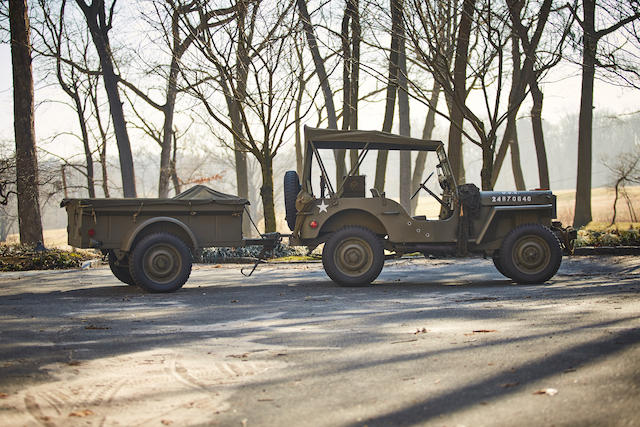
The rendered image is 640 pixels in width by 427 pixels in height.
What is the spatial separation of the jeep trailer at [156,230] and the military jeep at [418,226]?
1.15 metres

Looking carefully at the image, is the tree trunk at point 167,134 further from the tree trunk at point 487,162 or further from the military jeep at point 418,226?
the military jeep at point 418,226

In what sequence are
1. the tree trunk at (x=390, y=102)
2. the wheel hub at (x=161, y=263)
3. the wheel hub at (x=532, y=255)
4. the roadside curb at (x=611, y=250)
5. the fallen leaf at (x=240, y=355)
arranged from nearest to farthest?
the fallen leaf at (x=240, y=355) → the wheel hub at (x=161, y=263) → the wheel hub at (x=532, y=255) → the roadside curb at (x=611, y=250) → the tree trunk at (x=390, y=102)

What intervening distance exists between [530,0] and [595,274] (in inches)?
349

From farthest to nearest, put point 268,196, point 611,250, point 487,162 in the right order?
point 268,196 → point 487,162 → point 611,250

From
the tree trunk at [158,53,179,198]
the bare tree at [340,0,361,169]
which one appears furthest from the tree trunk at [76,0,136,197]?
the bare tree at [340,0,361,169]

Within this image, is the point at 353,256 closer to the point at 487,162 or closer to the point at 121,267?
the point at 121,267

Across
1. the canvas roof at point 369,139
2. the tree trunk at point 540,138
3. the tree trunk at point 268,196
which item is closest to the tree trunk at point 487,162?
the tree trunk at point 268,196

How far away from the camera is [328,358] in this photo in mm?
5203

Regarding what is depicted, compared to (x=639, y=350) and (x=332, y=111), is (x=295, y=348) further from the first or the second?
(x=332, y=111)

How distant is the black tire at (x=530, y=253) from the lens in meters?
10.4

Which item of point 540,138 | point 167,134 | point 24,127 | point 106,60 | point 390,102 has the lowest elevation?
point 24,127

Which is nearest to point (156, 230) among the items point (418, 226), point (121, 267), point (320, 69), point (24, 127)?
point (121, 267)

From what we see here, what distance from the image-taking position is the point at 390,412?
3822mm

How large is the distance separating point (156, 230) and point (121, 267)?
1.38 metres
